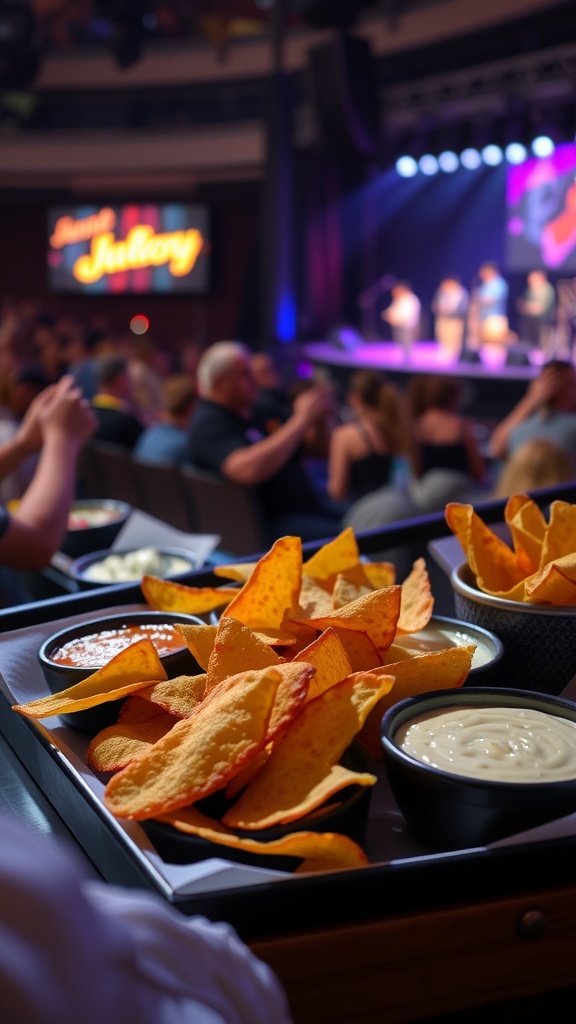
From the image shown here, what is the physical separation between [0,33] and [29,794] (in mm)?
7031

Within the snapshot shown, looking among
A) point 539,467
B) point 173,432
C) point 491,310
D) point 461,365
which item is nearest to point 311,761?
point 539,467

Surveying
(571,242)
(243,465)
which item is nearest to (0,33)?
(243,465)

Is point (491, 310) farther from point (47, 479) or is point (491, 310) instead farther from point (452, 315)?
point (47, 479)

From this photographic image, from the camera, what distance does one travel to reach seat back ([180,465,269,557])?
367cm

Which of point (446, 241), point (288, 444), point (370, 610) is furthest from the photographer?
point (446, 241)

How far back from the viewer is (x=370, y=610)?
80 cm

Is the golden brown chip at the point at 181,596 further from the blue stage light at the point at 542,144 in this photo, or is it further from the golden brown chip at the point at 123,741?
the blue stage light at the point at 542,144

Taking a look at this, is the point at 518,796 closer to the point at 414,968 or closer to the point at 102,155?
the point at 414,968

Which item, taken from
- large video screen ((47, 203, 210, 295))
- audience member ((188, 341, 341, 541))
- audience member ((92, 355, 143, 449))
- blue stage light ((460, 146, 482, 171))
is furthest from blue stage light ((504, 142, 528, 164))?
audience member ((188, 341, 341, 541))

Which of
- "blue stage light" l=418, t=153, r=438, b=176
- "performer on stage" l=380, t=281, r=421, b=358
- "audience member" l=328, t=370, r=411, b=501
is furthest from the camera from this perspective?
"performer on stage" l=380, t=281, r=421, b=358

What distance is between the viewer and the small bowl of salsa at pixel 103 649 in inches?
32.2

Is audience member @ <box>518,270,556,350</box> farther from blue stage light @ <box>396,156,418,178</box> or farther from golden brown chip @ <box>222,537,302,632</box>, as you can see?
golden brown chip @ <box>222,537,302,632</box>

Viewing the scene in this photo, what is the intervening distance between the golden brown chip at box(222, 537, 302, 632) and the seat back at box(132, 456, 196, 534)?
3032 mm

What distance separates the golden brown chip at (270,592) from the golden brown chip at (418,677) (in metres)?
0.15
